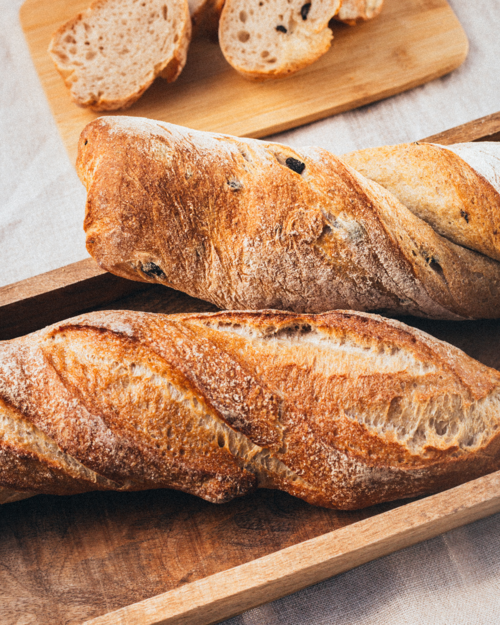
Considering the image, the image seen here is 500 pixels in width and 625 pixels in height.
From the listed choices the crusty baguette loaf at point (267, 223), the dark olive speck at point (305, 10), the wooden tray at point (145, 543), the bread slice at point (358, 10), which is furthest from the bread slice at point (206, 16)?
the wooden tray at point (145, 543)

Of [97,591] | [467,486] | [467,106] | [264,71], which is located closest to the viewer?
[467,486]

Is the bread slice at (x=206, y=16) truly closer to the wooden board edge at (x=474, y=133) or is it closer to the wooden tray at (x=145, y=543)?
the wooden board edge at (x=474, y=133)

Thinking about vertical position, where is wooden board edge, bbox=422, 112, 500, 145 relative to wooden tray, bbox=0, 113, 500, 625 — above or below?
above

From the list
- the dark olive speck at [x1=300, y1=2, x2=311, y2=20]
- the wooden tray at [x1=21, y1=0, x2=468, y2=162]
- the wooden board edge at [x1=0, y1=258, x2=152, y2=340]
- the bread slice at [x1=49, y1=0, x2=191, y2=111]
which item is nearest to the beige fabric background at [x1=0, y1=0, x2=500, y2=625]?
the wooden tray at [x1=21, y1=0, x2=468, y2=162]

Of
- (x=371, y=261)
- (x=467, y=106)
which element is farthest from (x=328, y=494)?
(x=467, y=106)

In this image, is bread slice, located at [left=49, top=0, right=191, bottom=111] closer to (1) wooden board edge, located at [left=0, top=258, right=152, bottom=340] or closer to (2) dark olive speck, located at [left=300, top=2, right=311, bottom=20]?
(2) dark olive speck, located at [left=300, top=2, right=311, bottom=20]

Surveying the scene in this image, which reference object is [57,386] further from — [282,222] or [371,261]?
[371,261]
